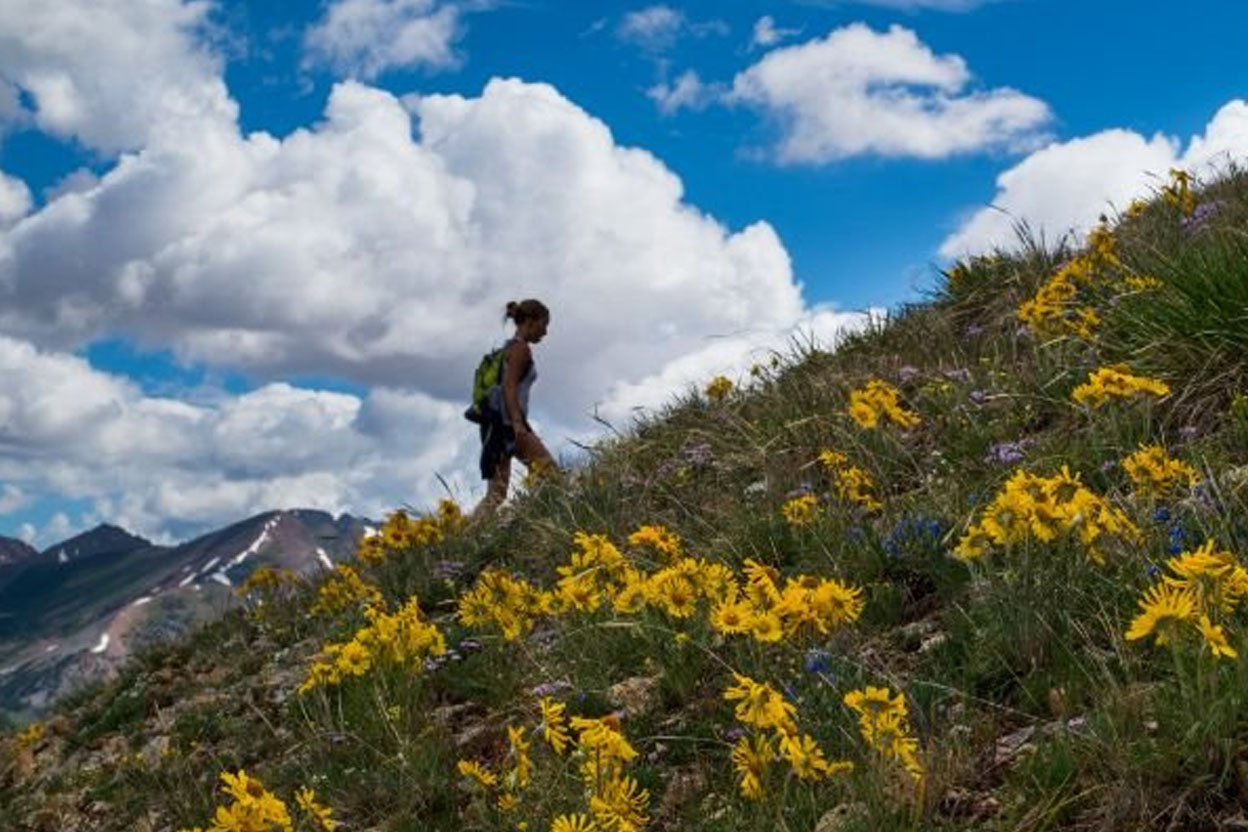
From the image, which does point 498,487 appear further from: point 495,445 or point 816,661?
point 816,661

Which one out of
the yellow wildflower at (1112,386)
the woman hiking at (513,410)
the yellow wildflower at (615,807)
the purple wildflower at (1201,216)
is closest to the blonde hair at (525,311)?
A: the woman hiking at (513,410)

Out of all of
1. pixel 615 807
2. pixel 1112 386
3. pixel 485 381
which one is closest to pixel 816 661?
pixel 615 807

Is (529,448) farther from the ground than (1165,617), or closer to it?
farther from the ground

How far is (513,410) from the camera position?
12.9m

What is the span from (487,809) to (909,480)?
361cm

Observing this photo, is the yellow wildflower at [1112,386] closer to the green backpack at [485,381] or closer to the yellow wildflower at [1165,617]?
the yellow wildflower at [1165,617]

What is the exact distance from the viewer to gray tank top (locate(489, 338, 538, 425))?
12.9 meters

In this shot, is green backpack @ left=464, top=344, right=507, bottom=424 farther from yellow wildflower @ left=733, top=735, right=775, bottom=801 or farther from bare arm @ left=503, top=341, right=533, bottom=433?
yellow wildflower @ left=733, top=735, right=775, bottom=801

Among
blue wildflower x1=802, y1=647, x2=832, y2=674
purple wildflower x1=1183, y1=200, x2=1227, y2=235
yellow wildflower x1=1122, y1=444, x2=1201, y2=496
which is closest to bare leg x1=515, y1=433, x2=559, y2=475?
purple wildflower x1=1183, y1=200, x2=1227, y2=235

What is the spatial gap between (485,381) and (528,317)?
86 cm

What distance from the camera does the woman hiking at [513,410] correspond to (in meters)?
12.9

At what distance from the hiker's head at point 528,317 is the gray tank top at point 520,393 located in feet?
0.59

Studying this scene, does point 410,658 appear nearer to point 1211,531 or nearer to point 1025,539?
point 1025,539

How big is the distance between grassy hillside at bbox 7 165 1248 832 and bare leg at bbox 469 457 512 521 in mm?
1285
